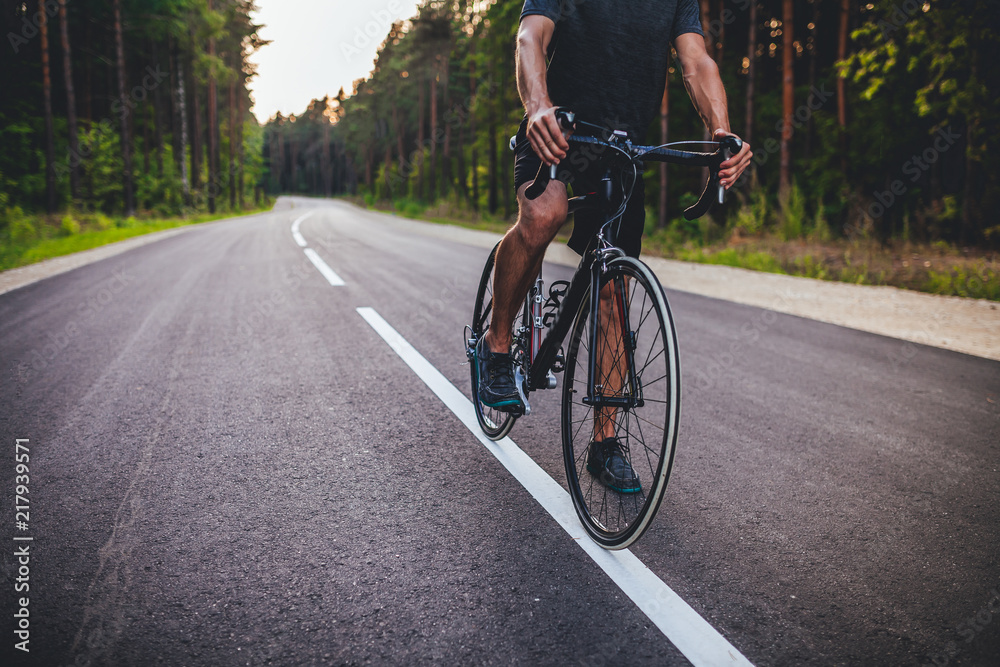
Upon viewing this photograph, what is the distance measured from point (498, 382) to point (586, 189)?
96cm

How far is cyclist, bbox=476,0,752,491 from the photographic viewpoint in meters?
2.21

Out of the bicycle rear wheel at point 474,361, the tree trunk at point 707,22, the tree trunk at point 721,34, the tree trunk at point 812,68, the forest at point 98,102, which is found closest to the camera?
the bicycle rear wheel at point 474,361

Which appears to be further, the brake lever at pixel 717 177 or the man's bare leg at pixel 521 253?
the man's bare leg at pixel 521 253

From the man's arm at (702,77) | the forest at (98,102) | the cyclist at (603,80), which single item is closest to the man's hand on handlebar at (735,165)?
the cyclist at (603,80)

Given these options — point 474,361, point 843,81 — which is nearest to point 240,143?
point 843,81

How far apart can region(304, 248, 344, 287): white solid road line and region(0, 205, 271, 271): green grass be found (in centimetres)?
485

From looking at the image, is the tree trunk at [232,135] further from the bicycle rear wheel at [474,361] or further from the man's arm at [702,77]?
the man's arm at [702,77]

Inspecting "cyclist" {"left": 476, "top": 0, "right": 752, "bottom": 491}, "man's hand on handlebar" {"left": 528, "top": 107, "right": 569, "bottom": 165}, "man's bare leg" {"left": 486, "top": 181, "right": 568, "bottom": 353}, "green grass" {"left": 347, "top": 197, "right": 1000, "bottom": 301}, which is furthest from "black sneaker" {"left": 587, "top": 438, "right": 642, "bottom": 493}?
"green grass" {"left": 347, "top": 197, "right": 1000, "bottom": 301}

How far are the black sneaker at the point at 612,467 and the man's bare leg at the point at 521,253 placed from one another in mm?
653

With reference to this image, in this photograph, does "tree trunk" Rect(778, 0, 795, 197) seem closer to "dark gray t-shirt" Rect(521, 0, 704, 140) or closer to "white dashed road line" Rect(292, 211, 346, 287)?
"white dashed road line" Rect(292, 211, 346, 287)

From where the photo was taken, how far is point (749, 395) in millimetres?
3812

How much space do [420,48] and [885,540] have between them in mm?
45979

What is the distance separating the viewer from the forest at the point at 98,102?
22.1 m

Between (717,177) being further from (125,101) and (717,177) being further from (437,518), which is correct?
(125,101)
